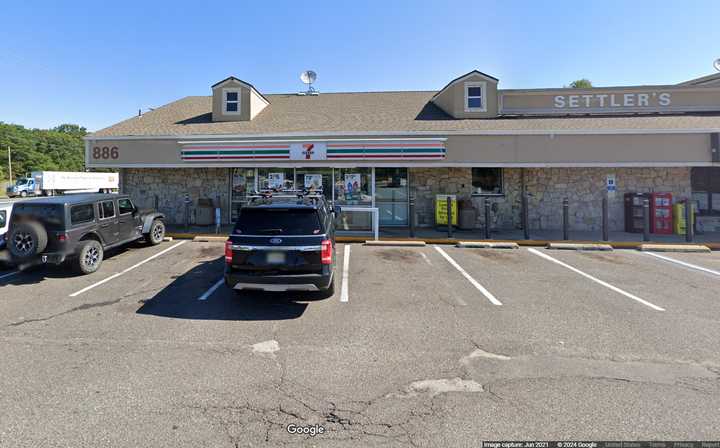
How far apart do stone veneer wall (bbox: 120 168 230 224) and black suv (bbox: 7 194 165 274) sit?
6106 millimetres

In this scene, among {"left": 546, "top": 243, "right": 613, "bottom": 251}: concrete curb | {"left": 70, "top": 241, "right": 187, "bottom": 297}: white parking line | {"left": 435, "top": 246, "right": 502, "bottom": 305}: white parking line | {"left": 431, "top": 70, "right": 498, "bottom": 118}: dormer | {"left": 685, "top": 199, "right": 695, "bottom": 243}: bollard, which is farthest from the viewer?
{"left": 431, "top": 70, "right": 498, "bottom": 118}: dormer

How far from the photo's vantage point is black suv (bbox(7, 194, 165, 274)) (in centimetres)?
674

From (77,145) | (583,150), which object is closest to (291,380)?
(583,150)

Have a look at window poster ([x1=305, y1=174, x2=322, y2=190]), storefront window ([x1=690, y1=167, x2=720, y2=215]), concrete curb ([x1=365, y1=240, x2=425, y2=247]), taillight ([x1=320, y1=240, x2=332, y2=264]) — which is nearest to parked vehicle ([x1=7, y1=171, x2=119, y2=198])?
window poster ([x1=305, y1=174, x2=322, y2=190])

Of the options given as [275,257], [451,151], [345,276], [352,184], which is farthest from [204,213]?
[451,151]

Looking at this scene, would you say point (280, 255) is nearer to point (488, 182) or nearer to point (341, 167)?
point (341, 167)

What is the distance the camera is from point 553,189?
→ 13.7m

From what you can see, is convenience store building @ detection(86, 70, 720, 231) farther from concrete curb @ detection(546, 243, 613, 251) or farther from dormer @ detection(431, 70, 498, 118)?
concrete curb @ detection(546, 243, 613, 251)

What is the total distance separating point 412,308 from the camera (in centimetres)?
559

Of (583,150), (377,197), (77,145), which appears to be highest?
(77,145)

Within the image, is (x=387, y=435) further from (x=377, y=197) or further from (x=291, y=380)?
(x=377, y=197)

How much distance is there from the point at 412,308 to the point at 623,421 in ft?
10.1

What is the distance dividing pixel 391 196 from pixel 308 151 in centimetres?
406

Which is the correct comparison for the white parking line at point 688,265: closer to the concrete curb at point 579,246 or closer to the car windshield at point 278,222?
the concrete curb at point 579,246
